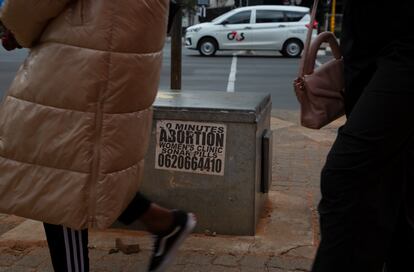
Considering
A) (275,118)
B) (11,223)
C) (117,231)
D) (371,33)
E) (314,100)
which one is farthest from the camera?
(275,118)

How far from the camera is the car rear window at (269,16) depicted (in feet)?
74.5

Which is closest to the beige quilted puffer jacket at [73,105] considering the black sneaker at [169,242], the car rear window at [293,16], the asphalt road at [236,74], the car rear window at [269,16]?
the black sneaker at [169,242]

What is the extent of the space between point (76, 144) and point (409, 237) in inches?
49.2

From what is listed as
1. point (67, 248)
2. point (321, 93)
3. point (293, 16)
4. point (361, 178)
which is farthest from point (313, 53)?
point (293, 16)

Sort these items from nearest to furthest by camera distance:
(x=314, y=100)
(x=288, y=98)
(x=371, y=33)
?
(x=371, y=33)
(x=314, y=100)
(x=288, y=98)

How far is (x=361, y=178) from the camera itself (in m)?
2.05

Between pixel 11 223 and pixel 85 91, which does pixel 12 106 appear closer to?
pixel 85 91

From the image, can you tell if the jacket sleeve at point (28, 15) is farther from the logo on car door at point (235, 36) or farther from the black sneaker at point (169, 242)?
the logo on car door at point (235, 36)

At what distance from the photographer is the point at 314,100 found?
2.38 m

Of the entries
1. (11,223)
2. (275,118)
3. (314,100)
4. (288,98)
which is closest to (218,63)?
(288,98)

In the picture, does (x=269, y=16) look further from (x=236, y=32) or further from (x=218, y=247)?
(x=218, y=247)

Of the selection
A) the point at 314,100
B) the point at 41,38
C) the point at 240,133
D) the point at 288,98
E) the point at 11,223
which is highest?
the point at 41,38

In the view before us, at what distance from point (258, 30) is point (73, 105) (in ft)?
68.7

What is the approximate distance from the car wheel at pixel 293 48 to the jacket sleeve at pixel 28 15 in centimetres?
2087
